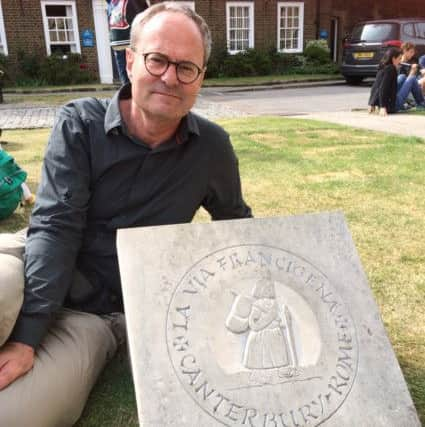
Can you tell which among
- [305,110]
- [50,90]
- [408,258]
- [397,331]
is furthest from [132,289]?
[50,90]

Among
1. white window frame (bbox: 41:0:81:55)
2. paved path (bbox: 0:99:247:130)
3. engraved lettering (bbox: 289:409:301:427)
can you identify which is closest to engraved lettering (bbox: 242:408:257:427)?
engraved lettering (bbox: 289:409:301:427)

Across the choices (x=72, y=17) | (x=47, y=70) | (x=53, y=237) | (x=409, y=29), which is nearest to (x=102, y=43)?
(x=72, y=17)

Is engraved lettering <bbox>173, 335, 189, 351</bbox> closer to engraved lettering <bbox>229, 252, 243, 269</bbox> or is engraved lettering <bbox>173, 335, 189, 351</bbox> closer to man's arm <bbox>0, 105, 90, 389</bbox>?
engraved lettering <bbox>229, 252, 243, 269</bbox>

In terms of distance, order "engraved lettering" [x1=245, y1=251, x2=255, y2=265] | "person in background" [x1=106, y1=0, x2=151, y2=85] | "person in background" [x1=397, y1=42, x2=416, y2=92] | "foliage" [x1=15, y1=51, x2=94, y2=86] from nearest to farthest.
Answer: "engraved lettering" [x1=245, y1=251, x2=255, y2=265] → "person in background" [x1=106, y1=0, x2=151, y2=85] → "person in background" [x1=397, y1=42, x2=416, y2=92] → "foliage" [x1=15, y1=51, x2=94, y2=86]

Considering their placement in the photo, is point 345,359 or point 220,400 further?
point 345,359

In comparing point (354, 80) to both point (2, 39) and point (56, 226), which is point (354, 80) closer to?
point (2, 39)

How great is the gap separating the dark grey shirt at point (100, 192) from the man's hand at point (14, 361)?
0.07 metres

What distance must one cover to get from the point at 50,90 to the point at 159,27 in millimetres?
14734

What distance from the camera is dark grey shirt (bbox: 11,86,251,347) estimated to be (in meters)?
1.86

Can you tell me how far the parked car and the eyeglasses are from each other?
50.7ft

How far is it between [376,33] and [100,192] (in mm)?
16252

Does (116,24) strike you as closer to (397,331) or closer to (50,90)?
(397,331)

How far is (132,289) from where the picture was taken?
161 centimetres

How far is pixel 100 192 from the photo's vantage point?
2.01 metres
